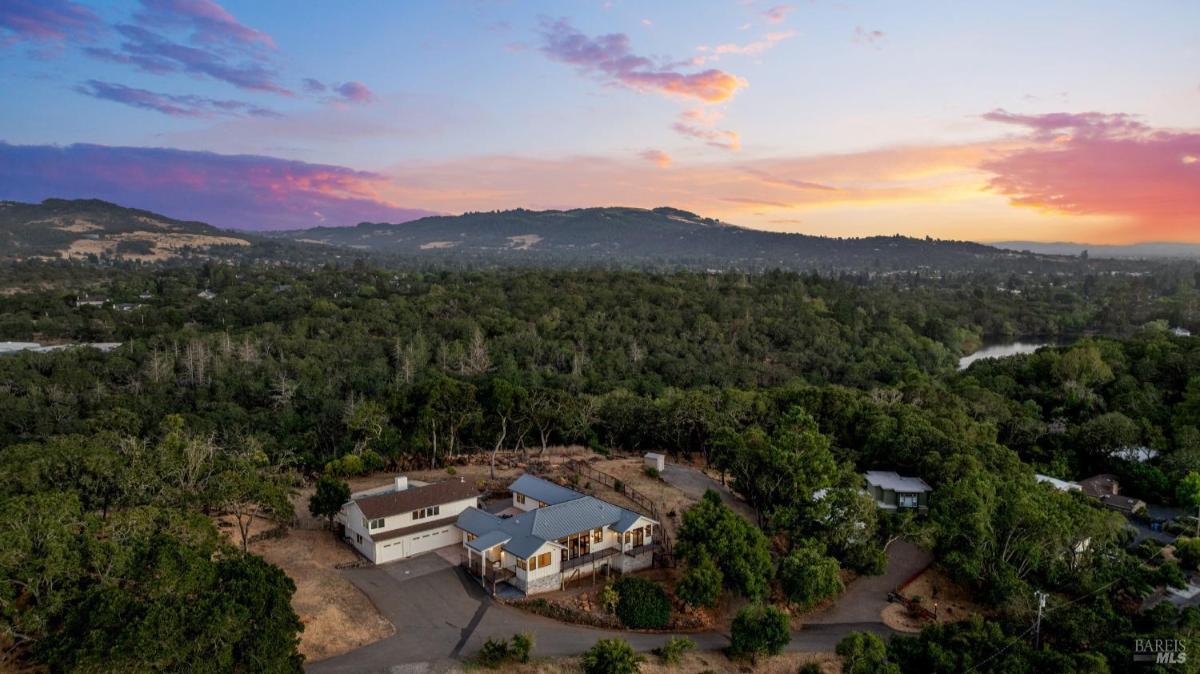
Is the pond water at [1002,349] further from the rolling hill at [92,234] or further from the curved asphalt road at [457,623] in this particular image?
the rolling hill at [92,234]

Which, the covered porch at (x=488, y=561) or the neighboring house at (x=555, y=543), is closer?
the neighboring house at (x=555, y=543)

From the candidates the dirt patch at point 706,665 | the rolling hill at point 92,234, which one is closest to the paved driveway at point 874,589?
the dirt patch at point 706,665

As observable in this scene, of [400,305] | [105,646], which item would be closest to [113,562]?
[105,646]

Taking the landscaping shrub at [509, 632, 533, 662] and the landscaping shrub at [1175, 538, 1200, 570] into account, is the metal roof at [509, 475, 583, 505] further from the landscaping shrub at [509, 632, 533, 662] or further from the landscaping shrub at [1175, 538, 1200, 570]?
the landscaping shrub at [1175, 538, 1200, 570]

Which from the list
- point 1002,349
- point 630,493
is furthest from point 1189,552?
point 1002,349

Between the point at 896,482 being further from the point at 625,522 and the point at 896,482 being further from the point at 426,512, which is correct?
the point at 426,512

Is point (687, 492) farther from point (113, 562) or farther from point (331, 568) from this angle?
point (113, 562)
